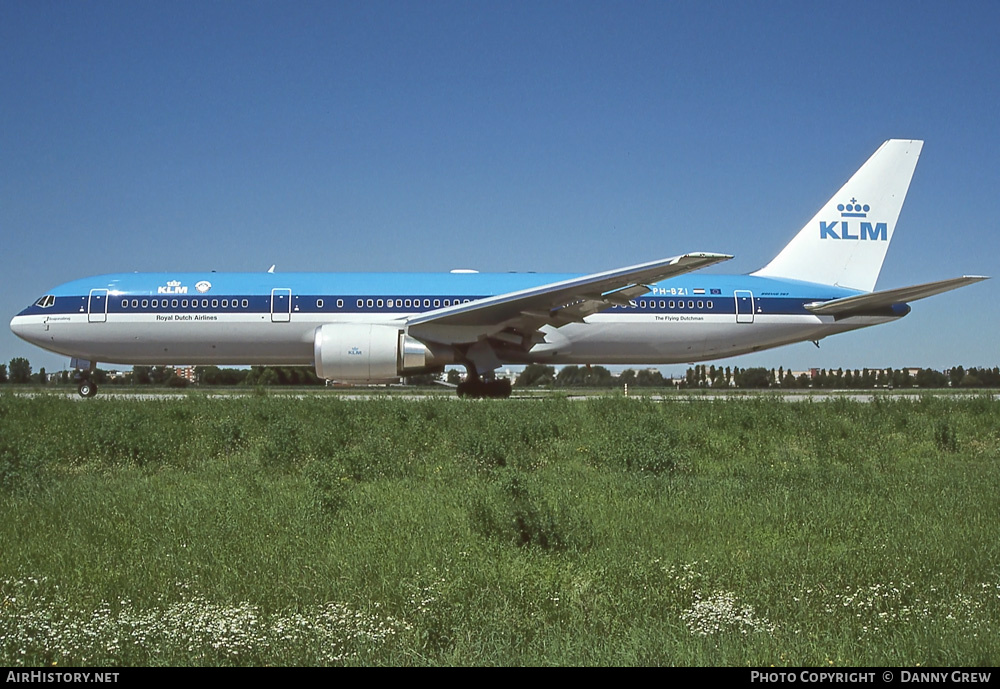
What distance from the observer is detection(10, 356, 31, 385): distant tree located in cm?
2950

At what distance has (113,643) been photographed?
10.9ft

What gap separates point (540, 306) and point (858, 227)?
10.5 m

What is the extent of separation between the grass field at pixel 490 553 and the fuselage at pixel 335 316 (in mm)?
9656

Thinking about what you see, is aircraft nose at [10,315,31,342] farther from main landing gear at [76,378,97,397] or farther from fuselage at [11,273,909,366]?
main landing gear at [76,378,97,397]

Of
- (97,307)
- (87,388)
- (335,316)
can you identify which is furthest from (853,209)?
(87,388)

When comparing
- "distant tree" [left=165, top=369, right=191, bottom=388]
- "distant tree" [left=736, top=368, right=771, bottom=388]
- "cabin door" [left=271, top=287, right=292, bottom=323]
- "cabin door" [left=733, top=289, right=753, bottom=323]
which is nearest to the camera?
"cabin door" [left=271, top=287, right=292, bottom=323]

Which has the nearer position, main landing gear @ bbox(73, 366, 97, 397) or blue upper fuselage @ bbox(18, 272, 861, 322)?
blue upper fuselage @ bbox(18, 272, 861, 322)

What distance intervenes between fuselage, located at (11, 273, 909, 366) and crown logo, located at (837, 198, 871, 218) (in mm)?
2882

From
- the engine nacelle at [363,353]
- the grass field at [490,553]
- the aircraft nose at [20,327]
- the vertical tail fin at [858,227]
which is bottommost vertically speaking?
the grass field at [490,553]

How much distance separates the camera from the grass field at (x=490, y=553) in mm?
Answer: 3361

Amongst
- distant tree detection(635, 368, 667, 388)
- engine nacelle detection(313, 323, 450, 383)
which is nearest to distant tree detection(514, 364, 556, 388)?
distant tree detection(635, 368, 667, 388)

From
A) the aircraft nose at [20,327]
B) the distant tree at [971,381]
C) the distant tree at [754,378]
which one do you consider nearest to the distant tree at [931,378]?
the distant tree at [971,381]

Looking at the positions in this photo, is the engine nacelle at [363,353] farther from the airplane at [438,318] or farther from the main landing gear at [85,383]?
the main landing gear at [85,383]
